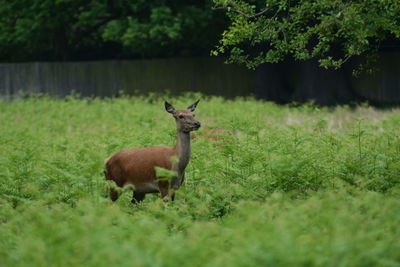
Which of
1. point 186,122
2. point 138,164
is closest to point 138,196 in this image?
point 138,164

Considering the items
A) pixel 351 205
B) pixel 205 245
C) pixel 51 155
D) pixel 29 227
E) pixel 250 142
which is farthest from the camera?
pixel 51 155

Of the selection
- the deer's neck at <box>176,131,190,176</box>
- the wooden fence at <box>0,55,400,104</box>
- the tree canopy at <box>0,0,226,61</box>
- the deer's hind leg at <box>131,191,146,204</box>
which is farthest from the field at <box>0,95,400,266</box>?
the wooden fence at <box>0,55,400,104</box>

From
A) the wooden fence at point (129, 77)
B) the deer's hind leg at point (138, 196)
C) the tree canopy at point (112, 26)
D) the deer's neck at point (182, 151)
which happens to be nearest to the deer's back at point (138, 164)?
the deer's neck at point (182, 151)

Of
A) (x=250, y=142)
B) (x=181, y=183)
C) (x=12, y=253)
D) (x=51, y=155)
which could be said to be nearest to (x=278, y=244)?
(x=12, y=253)

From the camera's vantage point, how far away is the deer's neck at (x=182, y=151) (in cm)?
1009

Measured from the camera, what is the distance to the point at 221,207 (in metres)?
9.71

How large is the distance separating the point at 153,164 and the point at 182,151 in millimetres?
458

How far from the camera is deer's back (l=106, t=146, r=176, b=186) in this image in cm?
1023

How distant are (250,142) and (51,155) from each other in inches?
161

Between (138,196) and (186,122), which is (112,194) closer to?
(138,196)

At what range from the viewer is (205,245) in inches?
258

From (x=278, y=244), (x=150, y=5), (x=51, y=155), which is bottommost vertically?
(x=51, y=155)

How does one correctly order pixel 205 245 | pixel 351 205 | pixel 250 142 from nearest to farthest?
pixel 205 245, pixel 351 205, pixel 250 142

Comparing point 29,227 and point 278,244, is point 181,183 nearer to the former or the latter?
point 29,227
